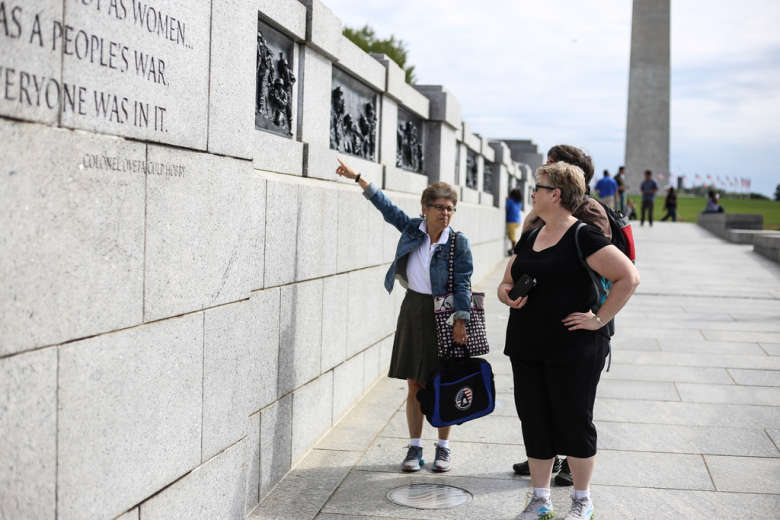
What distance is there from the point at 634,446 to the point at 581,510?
1.67 meters

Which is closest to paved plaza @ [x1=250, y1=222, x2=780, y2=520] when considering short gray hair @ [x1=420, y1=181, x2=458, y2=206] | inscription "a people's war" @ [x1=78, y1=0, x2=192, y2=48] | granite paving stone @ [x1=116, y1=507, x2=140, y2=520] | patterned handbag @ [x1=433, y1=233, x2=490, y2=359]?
patterned handbag @ [x1=433, y1=233, x2=490, y2=359]

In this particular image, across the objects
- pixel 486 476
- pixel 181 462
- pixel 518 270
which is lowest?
pixel 486 476

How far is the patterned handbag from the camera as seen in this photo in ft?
17.4

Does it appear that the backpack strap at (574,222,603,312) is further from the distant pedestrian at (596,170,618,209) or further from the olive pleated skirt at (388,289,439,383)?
the distant pedestrian at (596,170,618,209)

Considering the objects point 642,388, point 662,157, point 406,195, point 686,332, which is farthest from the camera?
point 662,157

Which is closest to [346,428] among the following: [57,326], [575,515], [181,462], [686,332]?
[575,515]

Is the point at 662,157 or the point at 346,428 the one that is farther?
the point at 662,157

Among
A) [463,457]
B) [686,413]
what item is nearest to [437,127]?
[686,413]

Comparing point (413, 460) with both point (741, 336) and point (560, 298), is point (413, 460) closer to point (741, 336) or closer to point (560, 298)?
point (560, 298)

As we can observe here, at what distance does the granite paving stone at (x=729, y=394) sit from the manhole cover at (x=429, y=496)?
314 centimetres

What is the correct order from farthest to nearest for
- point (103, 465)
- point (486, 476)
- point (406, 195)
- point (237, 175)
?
point (406, 195) < point (486, 476) < point (237, 175) < point (103, 465)

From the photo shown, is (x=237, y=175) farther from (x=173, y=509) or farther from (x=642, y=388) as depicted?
(x=642, y=388)

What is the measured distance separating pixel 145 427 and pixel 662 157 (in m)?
67.1

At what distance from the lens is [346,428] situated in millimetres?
6414
